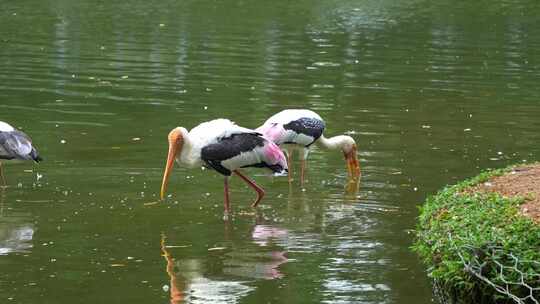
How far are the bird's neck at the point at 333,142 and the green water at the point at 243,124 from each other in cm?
25

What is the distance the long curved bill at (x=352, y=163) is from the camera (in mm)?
12052

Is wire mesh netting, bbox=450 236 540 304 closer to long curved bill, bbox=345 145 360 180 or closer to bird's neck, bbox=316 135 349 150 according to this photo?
long curved bill, bbox=345 145 360 180

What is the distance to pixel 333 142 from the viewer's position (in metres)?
12.6

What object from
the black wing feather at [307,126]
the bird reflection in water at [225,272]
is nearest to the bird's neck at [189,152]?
the bird reflection in water at [225,272]

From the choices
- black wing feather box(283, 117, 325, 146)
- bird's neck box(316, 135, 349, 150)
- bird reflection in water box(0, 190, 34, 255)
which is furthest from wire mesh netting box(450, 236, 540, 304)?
bird's neck box(316, 135, 349, 150)

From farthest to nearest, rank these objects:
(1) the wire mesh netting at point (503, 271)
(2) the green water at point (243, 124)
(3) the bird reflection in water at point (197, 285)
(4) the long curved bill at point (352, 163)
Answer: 1. (4) the long curved bill at point (352, 163)
2. (2) the green water at point (243, 124)
3. (3) the bird reflection in water at point (197, 285)
4. (1) the wire mesh netting at point (503, 271)

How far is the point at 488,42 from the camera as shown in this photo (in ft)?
88.7

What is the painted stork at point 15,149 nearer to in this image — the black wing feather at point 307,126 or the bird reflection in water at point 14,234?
the bird reflection in water at point 14,234

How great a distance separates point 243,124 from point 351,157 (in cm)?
302

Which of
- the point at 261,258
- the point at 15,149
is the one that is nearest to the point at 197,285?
the point at 261,258

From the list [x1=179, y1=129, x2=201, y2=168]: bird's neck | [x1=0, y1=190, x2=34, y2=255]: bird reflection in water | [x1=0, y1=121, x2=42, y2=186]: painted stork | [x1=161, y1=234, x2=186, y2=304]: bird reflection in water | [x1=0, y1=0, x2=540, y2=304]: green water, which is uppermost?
[x1=179, y1=129, x2=201, y2=168]: bird's neck

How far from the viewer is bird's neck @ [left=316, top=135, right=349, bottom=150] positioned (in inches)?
489

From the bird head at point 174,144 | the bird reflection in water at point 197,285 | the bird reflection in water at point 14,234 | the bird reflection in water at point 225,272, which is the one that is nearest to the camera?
the bird reflection in water at point 197,285

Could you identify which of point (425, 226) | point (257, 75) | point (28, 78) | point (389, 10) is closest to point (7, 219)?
point (425, 226)
